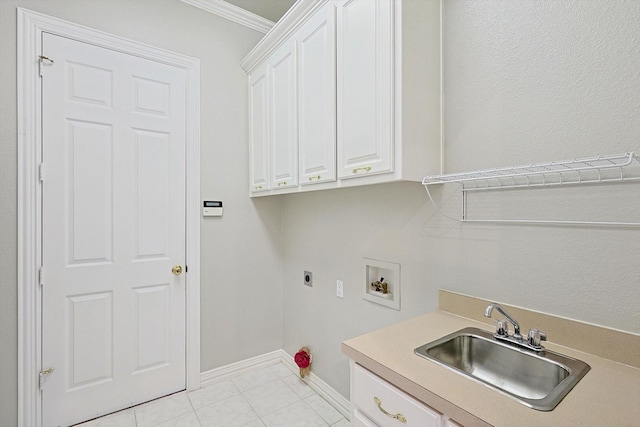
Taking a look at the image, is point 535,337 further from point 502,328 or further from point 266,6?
point 266,6

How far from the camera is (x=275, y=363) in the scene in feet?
8.82

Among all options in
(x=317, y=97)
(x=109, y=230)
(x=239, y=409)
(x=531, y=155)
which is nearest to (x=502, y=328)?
(x=531, y=155)

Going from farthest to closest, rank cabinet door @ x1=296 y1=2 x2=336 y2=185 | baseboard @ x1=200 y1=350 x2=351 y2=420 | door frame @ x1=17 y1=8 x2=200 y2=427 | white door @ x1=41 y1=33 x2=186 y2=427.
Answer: baseboard @ x1=200 y1=350 x2=351 y2=420
white door @ x1=41 y1=33 x2=186 y2=427
door frame @ x1=17 y1=8 x2=200 y2=427
cabinet door @ x1=296 y1=2 x2=336 y2=185

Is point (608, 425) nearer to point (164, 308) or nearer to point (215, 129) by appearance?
point (164, 308)

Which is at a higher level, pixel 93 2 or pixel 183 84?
pixel 93 2

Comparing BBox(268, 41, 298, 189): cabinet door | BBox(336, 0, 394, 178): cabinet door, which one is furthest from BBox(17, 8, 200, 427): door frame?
BBox(336, 0, 394, 178): cabinet door

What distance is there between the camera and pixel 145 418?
197cm

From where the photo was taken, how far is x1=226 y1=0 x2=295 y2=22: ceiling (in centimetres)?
234

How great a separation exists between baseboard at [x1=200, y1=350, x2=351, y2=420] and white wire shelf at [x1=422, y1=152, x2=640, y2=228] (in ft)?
4.77

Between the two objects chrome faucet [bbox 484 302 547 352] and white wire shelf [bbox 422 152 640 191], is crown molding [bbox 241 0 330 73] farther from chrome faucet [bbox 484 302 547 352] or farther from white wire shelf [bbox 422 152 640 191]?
chrome faucet [bbox 484 302 547 352]

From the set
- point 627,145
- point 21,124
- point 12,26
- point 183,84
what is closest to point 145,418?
point 21,124

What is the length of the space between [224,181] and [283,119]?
28.7 inches

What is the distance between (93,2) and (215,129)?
996 mm

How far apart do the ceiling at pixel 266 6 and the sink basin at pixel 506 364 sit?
2.48 metres
